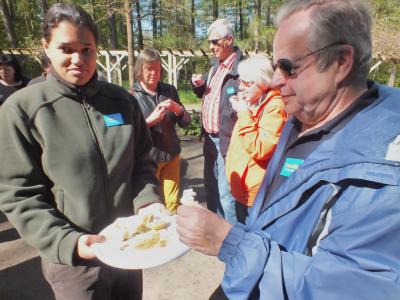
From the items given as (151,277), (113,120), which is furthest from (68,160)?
(151,277)

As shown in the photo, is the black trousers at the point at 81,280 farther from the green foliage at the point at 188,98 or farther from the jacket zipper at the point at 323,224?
the green foliage at the point at 188,98

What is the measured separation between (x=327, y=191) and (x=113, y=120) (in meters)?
1.13

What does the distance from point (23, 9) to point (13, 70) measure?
75.3 ft

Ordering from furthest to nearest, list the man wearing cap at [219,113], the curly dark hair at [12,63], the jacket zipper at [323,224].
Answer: the curly dark hair at [12,63]
the man wearing cap at [219,113]
the jacket zipper at [323,224]

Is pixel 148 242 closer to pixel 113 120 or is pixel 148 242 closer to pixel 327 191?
pixel 113 120

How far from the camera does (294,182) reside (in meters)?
1.14

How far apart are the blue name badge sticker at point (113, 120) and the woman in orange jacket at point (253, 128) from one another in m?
1.13

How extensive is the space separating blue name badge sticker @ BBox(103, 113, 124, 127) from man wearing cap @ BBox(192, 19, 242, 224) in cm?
197

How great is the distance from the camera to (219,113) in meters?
3.79

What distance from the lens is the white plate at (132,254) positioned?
142 cm

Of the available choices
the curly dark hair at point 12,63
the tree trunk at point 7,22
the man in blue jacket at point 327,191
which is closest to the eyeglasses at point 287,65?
the man in blue jacket at point 327,191

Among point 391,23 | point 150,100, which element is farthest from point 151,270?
point 391,23

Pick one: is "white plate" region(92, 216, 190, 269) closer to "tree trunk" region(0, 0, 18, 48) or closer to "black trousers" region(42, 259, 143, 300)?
"black trousers" region(42, 259, 143, 300)

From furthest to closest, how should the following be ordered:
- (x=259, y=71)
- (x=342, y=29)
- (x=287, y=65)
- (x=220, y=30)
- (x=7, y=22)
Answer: (x=7, y=22) → (x=220, y=30) → (x=259, y=71) → (x=287, y=65) → (x=342, y=29)
